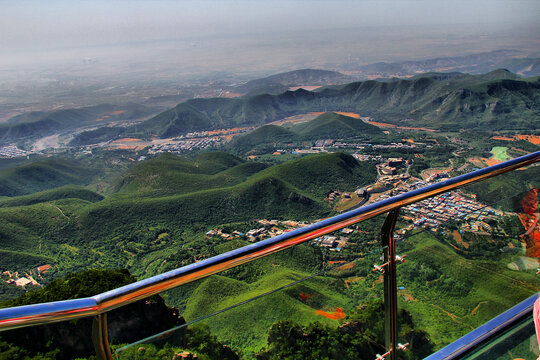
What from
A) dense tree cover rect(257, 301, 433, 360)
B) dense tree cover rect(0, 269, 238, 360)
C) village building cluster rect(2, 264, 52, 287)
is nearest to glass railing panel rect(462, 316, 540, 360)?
dense tree cover rect(257, 301, 433, 360)

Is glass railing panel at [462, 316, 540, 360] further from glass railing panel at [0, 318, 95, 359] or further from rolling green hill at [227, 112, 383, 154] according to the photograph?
rolling green hill at [227, 112, 383, 154]

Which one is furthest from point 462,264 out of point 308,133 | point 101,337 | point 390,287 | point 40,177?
point 308,133

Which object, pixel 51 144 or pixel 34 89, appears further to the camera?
pixel 34 89

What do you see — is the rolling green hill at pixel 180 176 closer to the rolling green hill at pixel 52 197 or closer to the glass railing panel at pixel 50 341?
the rolling green hill at pixel 52 197

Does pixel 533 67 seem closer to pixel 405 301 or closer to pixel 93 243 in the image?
pixel 93 243

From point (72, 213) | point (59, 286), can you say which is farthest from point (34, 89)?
point (59, 286)

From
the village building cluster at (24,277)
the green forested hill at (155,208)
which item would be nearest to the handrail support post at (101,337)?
the green forested hill at (155,208)

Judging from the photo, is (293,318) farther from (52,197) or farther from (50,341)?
(52,197)
